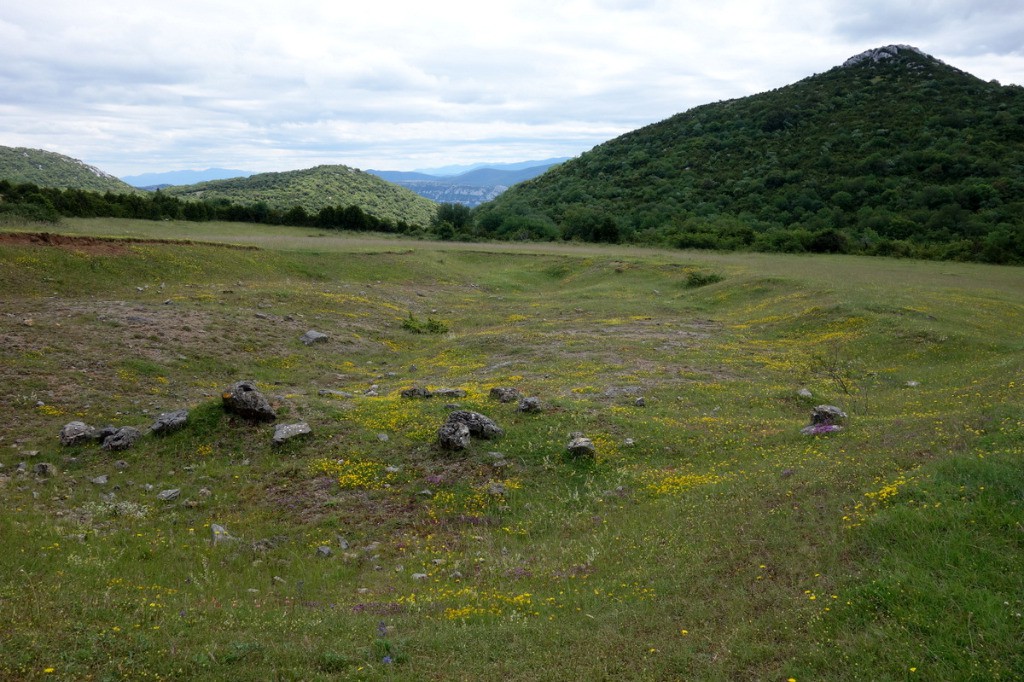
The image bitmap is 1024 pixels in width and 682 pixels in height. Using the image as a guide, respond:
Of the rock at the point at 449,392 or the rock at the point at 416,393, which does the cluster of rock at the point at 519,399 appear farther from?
the rock at the point at 416,393

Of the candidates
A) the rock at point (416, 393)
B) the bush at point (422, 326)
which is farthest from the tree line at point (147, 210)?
the rock at point (416, 393)

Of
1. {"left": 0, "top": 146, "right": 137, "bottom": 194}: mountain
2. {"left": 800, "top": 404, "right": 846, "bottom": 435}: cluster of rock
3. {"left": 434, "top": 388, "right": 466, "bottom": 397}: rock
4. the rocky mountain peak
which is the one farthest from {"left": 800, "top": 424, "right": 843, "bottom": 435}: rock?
{"left": 0, "top": 146, "right": 137, "bottom": 194}: mountain

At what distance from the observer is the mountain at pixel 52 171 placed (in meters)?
134

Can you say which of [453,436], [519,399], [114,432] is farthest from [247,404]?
[519,399]

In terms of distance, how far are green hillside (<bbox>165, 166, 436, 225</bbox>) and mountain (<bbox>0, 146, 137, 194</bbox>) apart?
15.9 meters

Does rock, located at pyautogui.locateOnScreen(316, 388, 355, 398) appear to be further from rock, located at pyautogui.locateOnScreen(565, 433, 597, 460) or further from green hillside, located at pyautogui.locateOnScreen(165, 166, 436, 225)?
green hillside, located at pyautogui.locateOnScreen(165, 166, 436, 225)

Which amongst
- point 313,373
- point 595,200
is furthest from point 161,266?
point 595,200

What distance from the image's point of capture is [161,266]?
2959cm

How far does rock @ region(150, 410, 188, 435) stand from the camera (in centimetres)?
1271

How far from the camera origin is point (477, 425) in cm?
1263

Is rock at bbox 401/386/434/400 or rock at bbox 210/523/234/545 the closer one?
rock at bbox 210/523/234/545

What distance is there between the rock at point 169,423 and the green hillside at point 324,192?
11094 cm

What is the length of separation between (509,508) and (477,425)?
249 cm

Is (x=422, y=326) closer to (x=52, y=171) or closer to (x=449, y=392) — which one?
(x=449, y=392)
